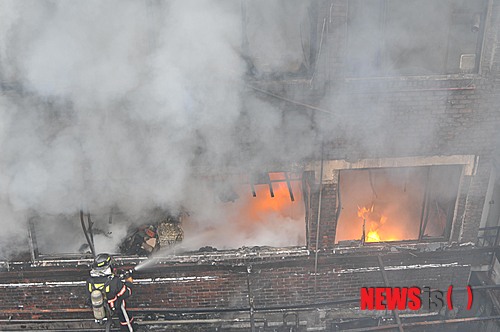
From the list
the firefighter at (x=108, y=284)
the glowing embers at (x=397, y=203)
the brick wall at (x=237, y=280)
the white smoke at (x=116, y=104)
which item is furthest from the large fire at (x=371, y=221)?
the firefighter at (x=108, y=284)

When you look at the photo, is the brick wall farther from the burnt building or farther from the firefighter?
the firefighter

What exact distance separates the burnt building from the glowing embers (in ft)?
0.06

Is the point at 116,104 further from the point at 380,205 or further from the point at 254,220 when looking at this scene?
the point at 380,205

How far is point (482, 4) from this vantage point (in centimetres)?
557

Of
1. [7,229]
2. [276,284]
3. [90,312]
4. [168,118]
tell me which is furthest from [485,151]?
[7,229]

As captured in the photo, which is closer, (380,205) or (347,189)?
(347,189)

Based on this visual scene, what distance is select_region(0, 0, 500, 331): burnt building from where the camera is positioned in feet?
18.4

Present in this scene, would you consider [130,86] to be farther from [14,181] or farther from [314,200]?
[314,200]

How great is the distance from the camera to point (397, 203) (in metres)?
6.76

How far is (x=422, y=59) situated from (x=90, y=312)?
641cm

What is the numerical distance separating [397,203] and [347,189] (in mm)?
964

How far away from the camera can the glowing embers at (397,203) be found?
6453 millimetres

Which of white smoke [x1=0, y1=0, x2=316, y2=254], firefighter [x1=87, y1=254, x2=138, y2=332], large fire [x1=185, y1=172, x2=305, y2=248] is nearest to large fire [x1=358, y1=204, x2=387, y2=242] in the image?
large fire [x1=185, y1=172, x2=305, y2=248]

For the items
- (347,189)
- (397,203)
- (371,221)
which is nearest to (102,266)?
(347,189)
